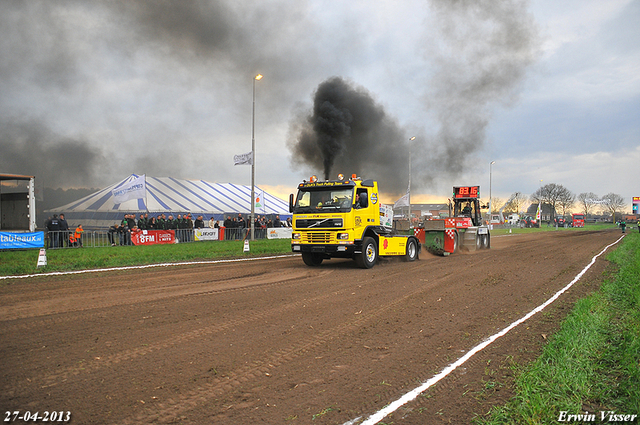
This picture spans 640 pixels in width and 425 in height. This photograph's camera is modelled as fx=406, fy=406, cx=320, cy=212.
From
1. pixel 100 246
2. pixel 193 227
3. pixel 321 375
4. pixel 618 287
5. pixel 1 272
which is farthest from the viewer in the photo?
pixel 193 227

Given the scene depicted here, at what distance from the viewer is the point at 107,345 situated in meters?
5.21

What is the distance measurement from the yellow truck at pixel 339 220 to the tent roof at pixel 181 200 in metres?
16.5

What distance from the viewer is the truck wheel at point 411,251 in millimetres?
15266

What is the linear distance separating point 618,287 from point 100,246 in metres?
21.4

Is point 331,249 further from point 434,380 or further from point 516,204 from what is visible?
point 516,204

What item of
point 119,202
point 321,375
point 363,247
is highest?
point 119,202

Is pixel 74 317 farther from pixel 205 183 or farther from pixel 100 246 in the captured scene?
pixel 205 183

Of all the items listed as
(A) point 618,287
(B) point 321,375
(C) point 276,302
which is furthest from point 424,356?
(A) point 618,287

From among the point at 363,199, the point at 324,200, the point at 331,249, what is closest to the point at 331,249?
the point at 331,249

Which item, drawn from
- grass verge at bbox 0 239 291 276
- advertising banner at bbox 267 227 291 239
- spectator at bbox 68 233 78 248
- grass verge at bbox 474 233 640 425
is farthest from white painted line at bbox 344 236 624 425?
advertising banner at bbox 267 227 291 239

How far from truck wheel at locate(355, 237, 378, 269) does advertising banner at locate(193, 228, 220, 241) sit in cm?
1489

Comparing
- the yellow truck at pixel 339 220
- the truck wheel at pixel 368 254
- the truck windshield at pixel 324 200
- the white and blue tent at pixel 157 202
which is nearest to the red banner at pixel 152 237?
the white and blue tent at pixel 157 202

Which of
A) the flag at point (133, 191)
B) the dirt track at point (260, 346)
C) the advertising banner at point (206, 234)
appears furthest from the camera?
the flag at point (133, 191)

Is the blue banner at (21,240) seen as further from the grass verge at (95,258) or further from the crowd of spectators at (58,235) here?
the crowd of spectators at (58,235)
